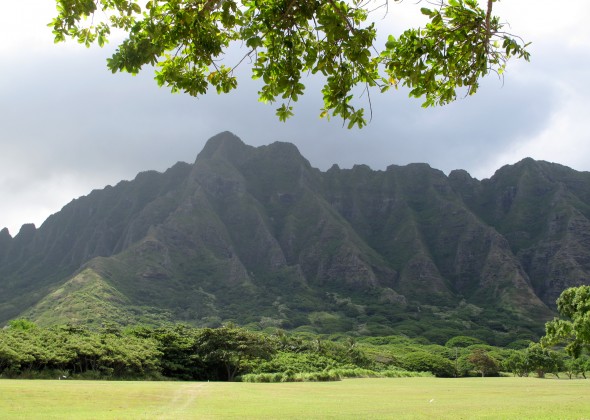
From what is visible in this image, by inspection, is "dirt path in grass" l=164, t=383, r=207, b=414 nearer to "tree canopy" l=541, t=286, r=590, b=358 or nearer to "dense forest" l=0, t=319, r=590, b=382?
"dense forest" l=0, t=319, r=590, b=382

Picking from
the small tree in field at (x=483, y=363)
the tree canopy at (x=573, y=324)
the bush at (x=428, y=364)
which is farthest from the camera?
the small tree in field at (x=483, y=363)

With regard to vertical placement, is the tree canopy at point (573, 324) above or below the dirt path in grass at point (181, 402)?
above

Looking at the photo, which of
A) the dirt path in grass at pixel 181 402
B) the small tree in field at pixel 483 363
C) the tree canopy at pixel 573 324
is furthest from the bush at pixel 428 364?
the dirt path in grass at pixel 181 402

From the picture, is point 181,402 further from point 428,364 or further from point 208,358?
point 428,364

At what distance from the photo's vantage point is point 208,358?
53.8m

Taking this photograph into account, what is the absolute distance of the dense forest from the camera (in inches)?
1684

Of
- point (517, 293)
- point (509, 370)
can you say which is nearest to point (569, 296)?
point (509, 370)

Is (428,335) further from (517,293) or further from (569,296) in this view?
(569,296)

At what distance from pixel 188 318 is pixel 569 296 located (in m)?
120

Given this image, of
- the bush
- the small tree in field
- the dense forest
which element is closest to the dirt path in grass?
the dense forest

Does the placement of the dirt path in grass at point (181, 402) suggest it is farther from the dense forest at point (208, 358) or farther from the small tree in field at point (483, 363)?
the small tree in field at point (483, 363)

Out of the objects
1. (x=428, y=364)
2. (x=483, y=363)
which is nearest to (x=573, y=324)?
(x=428, y=364)

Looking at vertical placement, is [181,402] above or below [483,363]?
above

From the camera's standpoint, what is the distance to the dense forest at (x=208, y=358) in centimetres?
4278
